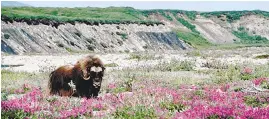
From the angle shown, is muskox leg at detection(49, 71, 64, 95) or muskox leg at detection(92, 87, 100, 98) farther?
muskox leg at detection(49, 71, 64, 95)

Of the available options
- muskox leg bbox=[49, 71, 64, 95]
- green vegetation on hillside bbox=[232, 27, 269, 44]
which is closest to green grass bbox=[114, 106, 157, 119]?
muskox leg bbox=[49, 71, 64, 95]

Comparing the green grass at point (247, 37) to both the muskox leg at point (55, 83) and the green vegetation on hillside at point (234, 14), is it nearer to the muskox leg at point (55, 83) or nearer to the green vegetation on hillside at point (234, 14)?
the green vegetation on hillside at point (234, 14)

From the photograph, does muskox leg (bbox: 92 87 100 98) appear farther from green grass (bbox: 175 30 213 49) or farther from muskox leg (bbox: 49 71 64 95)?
green grass (bbox: 175 30 213 49)

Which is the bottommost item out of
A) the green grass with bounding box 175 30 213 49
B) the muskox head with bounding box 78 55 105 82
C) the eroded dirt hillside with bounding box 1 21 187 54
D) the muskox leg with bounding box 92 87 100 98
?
the green grass with bounding box 175 30 213 49

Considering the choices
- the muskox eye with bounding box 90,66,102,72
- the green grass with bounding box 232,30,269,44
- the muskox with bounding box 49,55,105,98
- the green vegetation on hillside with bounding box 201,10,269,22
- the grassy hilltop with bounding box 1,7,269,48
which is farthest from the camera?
the green vegetation on hillside with bounding box 201,10,269,22

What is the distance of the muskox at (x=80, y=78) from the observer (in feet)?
43.8

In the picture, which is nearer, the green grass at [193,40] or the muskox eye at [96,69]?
the muskox eye at [96,69]

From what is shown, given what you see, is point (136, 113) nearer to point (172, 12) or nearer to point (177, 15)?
point (177, 15)

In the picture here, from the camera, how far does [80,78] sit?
13844 millimetres

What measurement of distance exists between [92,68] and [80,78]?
2.49ft

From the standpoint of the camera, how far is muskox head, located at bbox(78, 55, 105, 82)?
523 inches

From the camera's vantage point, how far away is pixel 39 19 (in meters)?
74.3

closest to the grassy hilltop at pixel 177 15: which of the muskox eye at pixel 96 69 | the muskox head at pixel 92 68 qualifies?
the muskox head at pixel 92 68

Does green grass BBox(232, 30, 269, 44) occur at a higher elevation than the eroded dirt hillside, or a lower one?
lower
